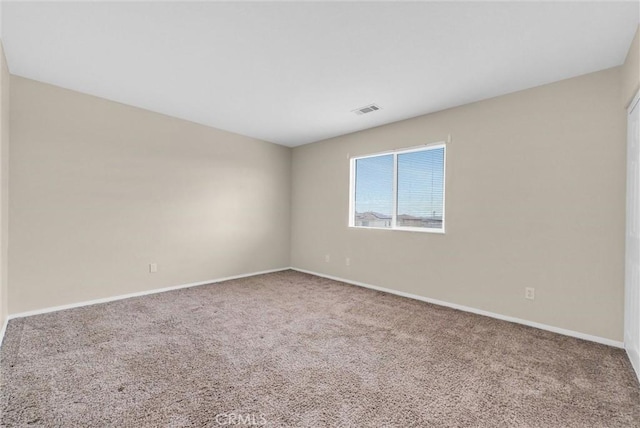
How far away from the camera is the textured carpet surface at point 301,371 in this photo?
161 cm

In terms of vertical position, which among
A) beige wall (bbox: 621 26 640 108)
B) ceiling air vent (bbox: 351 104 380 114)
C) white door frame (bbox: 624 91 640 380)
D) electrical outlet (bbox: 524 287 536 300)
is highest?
ceiling air vent (bbox: 351 104 380 114)

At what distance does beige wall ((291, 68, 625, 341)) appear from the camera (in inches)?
102

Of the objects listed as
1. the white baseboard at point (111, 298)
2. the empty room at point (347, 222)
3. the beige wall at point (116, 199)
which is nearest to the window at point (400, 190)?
the empty room at point (347, 222)

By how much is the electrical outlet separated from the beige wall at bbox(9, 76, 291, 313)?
4031 mm

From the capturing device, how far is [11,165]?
2885 mm

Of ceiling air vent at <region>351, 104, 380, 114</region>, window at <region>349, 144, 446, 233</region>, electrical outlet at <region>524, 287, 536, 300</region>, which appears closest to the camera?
electrical outlet at <region>524, 287, 536, 300</region>

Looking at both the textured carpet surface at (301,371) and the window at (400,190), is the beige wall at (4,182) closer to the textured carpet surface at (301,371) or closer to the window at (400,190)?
the textured carpet surface at (301,371)

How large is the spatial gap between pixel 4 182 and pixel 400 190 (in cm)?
449

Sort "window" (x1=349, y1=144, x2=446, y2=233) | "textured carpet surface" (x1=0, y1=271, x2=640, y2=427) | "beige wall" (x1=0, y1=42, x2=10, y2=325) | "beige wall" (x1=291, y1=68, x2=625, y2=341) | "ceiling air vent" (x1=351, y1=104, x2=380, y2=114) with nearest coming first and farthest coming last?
"textured carpet surface" (x1=0, y1=271, x2=640, y2=427) → "beige wall" (x1=0, y1=42, x2=10, y2=325) → "beige wall" (x1=291, y1=68, x2=625, y2=341) → "ceiling air vent" (x1=351, y1=104, x2=380, y2=114) → "window" (x1=349, y1=144, x2=446, y2=233)

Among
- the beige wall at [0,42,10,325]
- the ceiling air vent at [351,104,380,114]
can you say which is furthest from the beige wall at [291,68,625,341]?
the beige wall at [0,42,10,325]

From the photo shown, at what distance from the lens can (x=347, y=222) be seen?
190 inches

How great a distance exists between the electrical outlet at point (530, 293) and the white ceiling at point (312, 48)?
83.5 inches

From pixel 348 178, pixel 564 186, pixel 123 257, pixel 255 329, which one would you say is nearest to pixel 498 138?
pixel 564 186

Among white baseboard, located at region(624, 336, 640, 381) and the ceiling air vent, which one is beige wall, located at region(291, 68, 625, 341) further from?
the ceiling air vent
